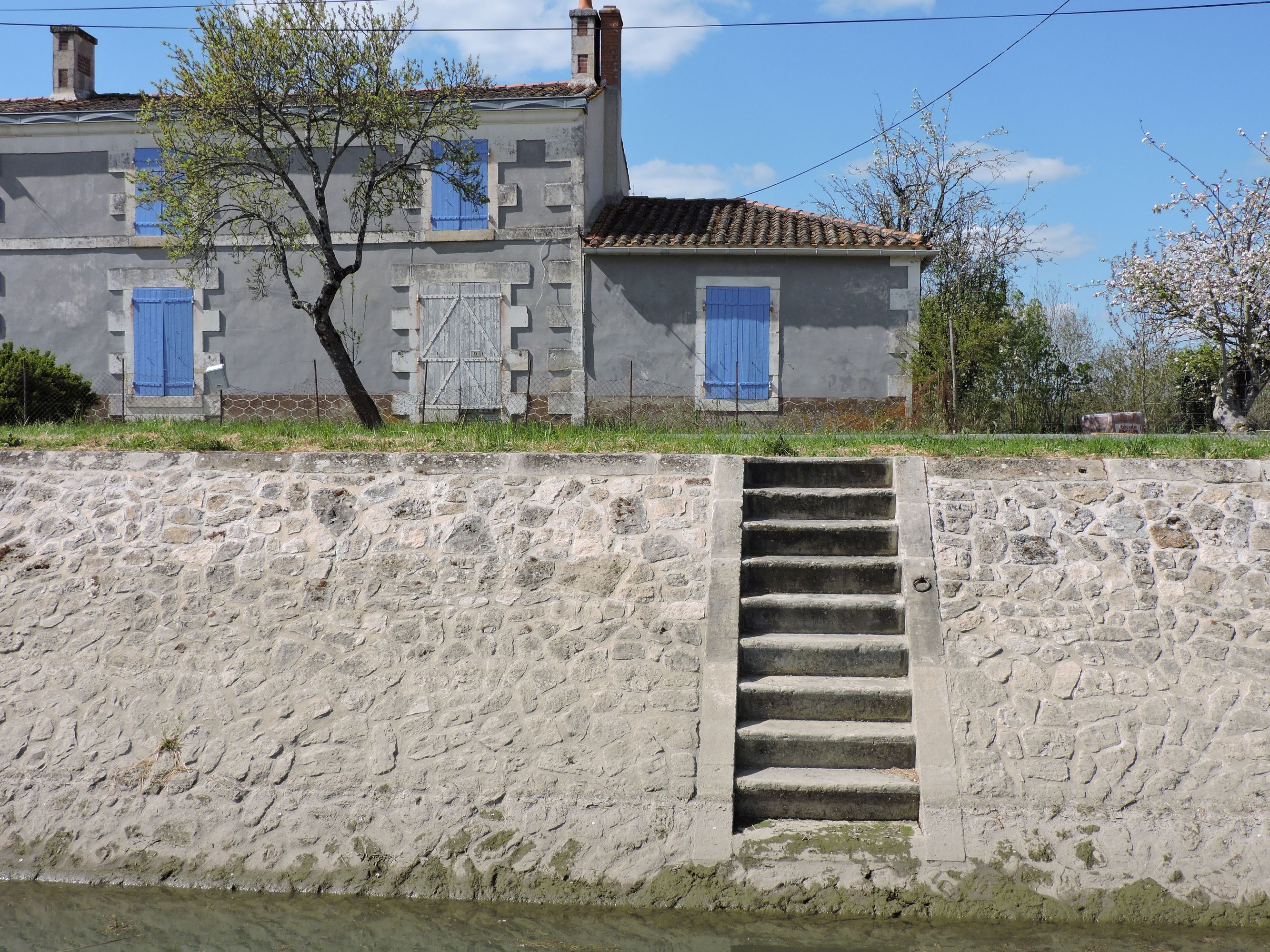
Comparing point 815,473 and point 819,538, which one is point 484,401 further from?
point 819,538

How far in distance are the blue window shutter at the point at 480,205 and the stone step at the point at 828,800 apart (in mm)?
10566

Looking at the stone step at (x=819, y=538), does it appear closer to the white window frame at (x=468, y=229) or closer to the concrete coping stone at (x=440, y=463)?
the concrete coping stone at (x=440, y=463)

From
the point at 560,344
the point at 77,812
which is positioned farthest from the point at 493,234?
the point at 77,812

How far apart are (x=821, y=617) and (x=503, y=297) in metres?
9.24

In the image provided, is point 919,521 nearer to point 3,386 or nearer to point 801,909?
point 801,909

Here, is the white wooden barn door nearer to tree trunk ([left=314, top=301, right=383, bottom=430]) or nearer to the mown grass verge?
tree trunk ([left=314, top=301, right=383, bottom=430])

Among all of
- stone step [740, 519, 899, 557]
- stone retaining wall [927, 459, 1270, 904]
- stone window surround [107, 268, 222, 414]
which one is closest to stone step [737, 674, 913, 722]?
stone retaining wall [927, 459, 1270, 904]

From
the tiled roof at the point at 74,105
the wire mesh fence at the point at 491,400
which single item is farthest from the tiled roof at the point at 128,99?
the wire mesh fence at the point at 491,400

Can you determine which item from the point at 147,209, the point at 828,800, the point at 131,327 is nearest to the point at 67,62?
the point at 147,209

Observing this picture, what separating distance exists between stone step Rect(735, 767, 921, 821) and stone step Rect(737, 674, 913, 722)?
1.59 ft

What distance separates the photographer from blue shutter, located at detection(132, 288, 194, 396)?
596 inches

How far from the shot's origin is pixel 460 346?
1479 cm

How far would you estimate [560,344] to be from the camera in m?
14.7

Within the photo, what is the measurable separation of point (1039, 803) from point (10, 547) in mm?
6879
